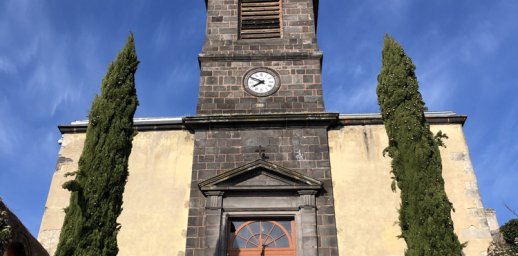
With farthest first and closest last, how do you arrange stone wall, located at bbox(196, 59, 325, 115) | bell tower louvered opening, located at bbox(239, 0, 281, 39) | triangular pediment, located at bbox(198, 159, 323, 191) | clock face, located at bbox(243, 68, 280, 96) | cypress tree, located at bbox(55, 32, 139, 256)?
bell tower louvered opening, located at bbox(239, 0, 281, 39) → clock face, located at bbox(243, 68, 280, 96) → stone wall, located at bbox(196, 59, 325, 115) → triangular pediment, located at bbox(198, 159, 323, 191) → cypress tree, located at bbox(55, 32, 139, 256)

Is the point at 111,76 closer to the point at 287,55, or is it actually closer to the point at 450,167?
the point at 287,55

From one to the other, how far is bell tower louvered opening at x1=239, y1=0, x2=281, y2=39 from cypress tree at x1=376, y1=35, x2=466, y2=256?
3.81m

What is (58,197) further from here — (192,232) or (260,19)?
(260,19)

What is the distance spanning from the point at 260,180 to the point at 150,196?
8.29ft

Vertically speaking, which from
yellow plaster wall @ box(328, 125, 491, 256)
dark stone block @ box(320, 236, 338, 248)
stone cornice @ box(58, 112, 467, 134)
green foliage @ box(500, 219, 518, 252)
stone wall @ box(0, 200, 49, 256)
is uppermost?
green foliage @ box(500, 219, 518, 252)

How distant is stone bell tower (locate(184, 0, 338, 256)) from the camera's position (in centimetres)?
1029

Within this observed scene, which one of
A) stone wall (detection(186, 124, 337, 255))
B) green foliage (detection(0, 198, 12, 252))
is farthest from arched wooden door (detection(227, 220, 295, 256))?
green foliage (detection(0, 198, 12, 252))

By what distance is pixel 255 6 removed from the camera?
1413cm

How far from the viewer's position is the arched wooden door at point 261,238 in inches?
Result: 400

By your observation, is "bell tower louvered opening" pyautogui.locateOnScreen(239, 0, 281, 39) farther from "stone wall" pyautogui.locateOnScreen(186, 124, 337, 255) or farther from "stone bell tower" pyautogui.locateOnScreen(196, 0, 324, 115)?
"stone wall" pyautogui.locateOnScreen(186, 124, 337, 255)

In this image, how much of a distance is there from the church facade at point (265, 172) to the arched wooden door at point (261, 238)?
0.02 metres

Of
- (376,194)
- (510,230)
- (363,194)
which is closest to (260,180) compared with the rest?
(363,194)

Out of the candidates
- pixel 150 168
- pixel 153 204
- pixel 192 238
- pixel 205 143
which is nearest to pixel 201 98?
pixel 205 143

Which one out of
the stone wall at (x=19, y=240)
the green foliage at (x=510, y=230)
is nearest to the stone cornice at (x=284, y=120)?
the stone wall at (x=19, y=240)
